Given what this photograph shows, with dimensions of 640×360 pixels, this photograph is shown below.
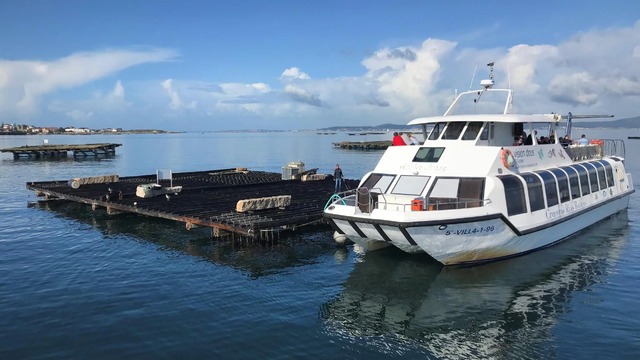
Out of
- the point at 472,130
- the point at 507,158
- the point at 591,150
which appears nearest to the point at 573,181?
the point at 507,158

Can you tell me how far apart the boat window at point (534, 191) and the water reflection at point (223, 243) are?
7812mm

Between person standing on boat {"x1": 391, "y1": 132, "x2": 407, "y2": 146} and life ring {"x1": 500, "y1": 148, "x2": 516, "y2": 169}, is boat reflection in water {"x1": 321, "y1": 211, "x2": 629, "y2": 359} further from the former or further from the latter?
person standing on boat {"x1": 391, "y1": 132, "x2": 407, "y2": 146}

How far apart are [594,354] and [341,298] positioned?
644cm

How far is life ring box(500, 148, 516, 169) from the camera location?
53.5 ft

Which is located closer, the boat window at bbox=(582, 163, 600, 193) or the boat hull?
the boat hull

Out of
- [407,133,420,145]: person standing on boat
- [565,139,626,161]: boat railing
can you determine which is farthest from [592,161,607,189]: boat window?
A: [407,133,420,145]: person standing on boat

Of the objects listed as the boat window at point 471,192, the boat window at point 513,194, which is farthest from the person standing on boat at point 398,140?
the boat window at point 513,194

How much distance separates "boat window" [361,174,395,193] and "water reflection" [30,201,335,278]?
328 centimetres

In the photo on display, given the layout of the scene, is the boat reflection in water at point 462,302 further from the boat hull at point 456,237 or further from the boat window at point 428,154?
the boat window at point 428,154

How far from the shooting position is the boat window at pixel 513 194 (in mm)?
15586

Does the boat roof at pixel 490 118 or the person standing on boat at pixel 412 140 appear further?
the person standing on boat at pixel 412 140

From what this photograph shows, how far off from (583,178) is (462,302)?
11.6 meters

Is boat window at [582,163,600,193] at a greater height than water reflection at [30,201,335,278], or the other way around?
boat window at [582,163,600,193]

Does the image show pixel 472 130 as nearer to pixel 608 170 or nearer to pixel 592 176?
pixel 592 176
